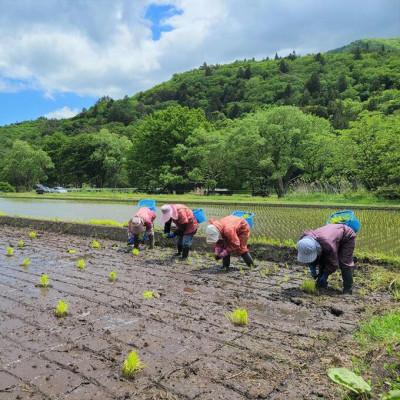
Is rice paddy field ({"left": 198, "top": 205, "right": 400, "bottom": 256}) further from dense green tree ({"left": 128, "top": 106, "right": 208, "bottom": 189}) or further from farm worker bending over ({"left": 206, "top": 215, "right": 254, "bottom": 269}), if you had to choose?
dense green tree ({"left": 128, "top": 106, "right": 208, "bottom": 189})

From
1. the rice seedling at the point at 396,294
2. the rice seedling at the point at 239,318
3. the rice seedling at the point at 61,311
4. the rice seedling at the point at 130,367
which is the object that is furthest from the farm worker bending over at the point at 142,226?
the rice seedling at the point at 130,367

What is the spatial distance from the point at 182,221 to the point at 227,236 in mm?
1391

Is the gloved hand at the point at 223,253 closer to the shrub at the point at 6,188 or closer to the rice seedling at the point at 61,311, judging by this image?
the rice seedling at the point at 61,311

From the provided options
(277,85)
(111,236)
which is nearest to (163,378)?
(111,236)

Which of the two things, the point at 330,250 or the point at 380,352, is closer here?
the point at 380,352

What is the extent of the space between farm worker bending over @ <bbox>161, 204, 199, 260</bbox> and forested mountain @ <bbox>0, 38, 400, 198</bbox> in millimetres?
15283

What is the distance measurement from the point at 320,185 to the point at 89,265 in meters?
21.0

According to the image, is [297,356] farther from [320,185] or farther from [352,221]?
[320,185]

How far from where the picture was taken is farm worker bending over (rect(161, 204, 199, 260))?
7.36 metres

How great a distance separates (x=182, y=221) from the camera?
745cm

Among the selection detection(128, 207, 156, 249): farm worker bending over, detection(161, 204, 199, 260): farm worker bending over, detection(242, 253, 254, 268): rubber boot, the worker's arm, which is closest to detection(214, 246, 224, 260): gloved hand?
detection(242, 253, 254, 268): rubber boot

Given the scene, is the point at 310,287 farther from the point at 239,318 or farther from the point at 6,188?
the point at 6,188

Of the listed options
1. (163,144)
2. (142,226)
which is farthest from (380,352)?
(163,144)

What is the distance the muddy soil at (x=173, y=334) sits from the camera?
9.37 feet
